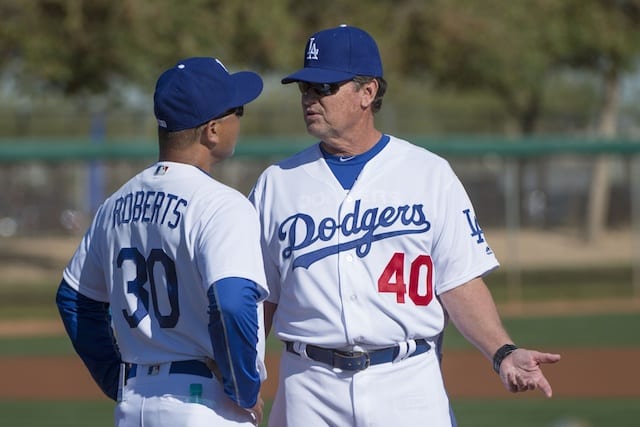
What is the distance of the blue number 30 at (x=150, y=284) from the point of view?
3.29 meters

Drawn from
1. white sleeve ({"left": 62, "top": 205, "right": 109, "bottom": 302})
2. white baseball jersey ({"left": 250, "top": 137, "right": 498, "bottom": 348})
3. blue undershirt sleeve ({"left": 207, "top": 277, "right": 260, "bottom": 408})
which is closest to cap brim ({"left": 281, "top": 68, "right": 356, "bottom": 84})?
white baseball jersey ({"left": 250, "top": 137, "right": 498, "bottom": 348})

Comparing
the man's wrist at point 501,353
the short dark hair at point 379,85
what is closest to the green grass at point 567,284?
the short dark hair at point 379,85

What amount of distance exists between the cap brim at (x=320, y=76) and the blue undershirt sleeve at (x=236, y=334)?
951 millimetres

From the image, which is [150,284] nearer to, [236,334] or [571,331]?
[236,334]

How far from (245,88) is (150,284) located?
665mm

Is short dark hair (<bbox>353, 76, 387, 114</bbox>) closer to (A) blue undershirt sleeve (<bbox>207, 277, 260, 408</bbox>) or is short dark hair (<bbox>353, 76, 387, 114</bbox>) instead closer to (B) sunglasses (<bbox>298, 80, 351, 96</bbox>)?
(B) sunglasses (<bbox>298, 80, 351, 96</bbox>)

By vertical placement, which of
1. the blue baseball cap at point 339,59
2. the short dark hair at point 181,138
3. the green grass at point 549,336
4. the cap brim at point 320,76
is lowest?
the green grass at point 549,336

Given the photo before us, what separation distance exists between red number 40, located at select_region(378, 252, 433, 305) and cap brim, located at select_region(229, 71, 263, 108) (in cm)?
74

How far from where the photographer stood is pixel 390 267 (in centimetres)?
380

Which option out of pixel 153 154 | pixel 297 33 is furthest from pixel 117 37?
pixel 297 33

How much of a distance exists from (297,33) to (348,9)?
105 centimetres

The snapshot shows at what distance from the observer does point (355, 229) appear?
383cm

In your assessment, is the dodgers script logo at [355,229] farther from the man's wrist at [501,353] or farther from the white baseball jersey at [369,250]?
the man's wrist at [501,353]

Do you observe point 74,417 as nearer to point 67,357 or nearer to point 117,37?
point 67,357
